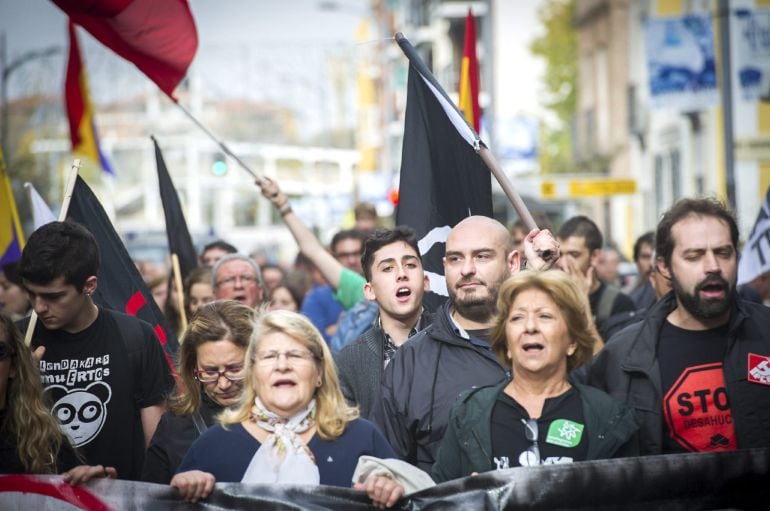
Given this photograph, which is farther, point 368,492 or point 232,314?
point 232,314

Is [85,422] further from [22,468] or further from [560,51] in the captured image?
[560,51]

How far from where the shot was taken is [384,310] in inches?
261

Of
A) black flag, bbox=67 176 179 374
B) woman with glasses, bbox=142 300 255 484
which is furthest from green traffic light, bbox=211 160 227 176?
woman with glasses, bbox=142 300 255 484

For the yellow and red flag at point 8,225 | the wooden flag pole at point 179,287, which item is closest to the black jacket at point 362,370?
the wooden flag pole at point 179,287

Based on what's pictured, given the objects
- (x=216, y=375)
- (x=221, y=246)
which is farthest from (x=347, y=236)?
(x=216, y=375)

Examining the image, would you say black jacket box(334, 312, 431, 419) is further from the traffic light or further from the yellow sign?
the yellow sign

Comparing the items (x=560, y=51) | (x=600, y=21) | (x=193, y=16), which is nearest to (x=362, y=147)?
(x=560, y=51)

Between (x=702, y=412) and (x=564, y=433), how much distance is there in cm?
75

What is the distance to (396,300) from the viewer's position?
656cm

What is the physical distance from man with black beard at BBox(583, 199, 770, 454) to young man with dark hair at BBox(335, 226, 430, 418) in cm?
115

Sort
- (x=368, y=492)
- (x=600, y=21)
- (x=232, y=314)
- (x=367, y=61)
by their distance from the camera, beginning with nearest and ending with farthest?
(x=368, y=492)
(x=232, y=314)
(x=600, y=21)
(x=367, y=61)

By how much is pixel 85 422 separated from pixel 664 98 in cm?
1471

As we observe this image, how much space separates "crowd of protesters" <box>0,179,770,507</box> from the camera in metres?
4.74

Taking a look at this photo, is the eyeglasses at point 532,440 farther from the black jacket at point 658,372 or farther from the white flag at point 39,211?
the white flag at point 39,211
